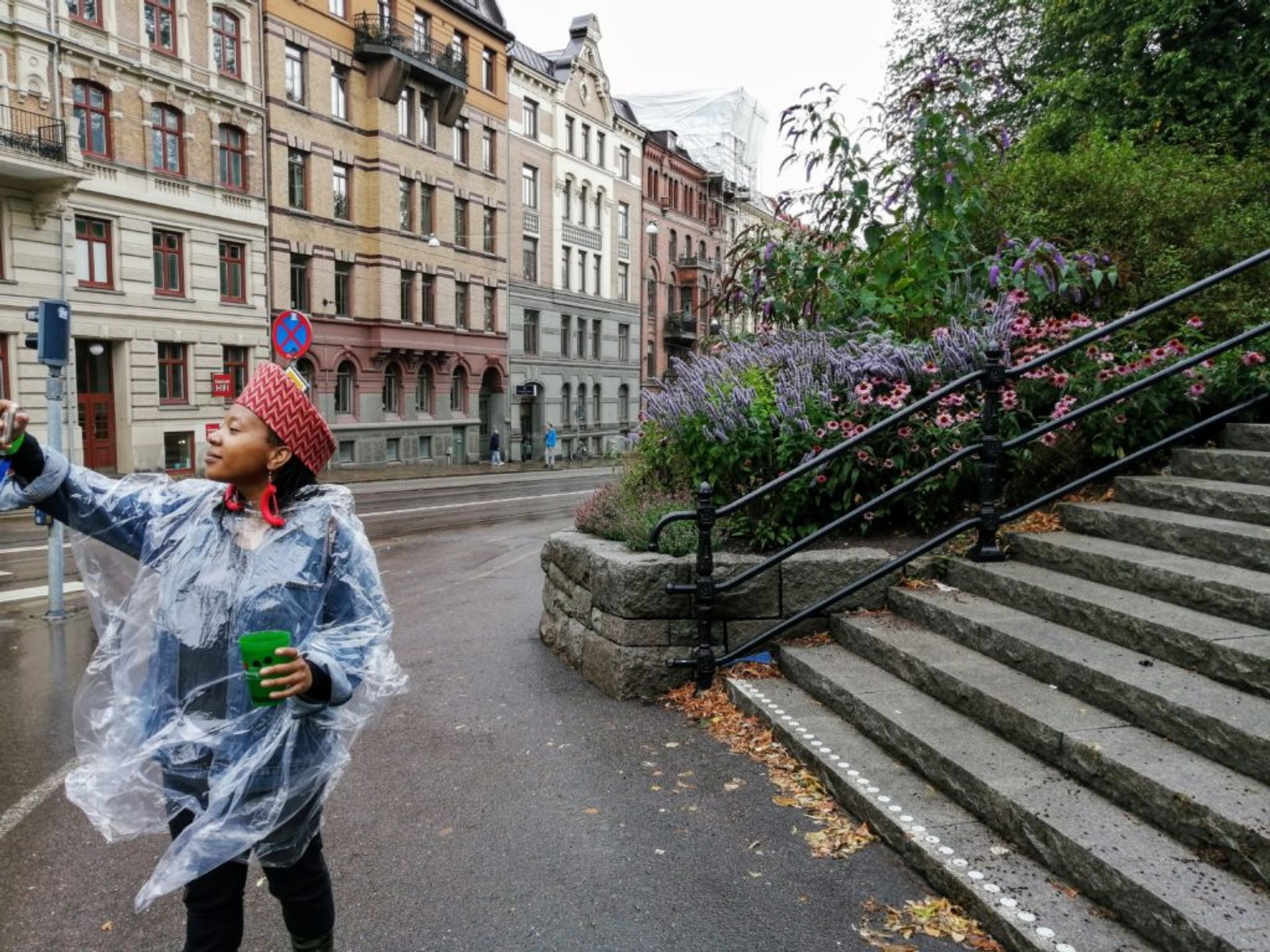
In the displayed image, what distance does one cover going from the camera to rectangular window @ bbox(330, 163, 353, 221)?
3209 centimetres

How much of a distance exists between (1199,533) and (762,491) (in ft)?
7.51

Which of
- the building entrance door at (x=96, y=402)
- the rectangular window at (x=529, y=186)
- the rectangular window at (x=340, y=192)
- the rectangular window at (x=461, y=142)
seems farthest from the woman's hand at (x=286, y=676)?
the rectangular window at (x=529, y=186)

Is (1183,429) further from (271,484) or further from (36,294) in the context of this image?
(36,294)

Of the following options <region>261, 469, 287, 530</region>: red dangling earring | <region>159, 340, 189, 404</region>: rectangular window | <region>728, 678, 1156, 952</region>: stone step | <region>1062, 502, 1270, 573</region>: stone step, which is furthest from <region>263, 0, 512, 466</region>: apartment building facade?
<region>261, 469, 287, 530</region>: red dangling earring

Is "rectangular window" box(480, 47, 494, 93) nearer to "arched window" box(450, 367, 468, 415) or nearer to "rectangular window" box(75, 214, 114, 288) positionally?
"arched window" box(450, 367, 468, 415)

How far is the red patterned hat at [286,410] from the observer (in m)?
2.67

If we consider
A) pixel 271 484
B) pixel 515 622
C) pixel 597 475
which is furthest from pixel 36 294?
pixel 271 484

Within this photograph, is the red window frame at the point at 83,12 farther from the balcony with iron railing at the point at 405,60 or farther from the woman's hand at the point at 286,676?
the woman's hand at the point at 286,676

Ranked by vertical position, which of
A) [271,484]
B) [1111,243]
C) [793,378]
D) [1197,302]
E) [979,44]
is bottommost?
[271,484]

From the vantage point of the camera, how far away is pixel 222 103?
27.4 m

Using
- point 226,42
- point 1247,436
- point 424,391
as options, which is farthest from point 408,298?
point 1247,436

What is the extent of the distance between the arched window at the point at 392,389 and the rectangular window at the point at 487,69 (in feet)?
44.5

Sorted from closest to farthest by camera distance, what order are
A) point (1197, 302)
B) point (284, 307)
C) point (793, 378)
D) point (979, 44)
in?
point (793, 378)
point (1197, 302)
point (979, 44)
point (284, 307)

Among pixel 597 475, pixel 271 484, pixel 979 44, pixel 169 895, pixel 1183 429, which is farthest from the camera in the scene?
pixel 597 475
